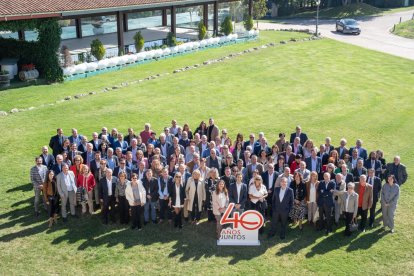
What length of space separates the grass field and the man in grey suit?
19.7 inches

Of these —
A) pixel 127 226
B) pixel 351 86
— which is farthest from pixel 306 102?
pixel 127 226

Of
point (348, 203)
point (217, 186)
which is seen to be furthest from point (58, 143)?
point (348, 203)

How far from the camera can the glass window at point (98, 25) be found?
1264 inches

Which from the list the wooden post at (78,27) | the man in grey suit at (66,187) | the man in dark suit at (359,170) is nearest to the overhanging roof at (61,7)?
the wooden post at (78,27)

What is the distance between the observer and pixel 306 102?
21750 mm

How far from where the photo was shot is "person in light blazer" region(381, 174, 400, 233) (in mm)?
10948

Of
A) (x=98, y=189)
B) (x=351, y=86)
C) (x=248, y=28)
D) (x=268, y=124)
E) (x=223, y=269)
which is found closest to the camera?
(x=223, y=269)

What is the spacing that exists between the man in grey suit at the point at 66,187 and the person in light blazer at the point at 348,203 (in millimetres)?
6063

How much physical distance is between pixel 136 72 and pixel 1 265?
16651 mm

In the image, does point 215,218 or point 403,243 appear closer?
point 403,243

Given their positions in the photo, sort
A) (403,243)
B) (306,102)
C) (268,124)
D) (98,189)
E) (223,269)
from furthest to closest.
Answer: (306,102) → (268,124) → (98,189) → (403,243) → (223,269)

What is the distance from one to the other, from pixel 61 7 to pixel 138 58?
5.26m

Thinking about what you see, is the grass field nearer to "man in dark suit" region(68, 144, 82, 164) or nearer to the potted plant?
the potted plant

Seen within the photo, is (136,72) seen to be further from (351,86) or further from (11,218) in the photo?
(11,218)
